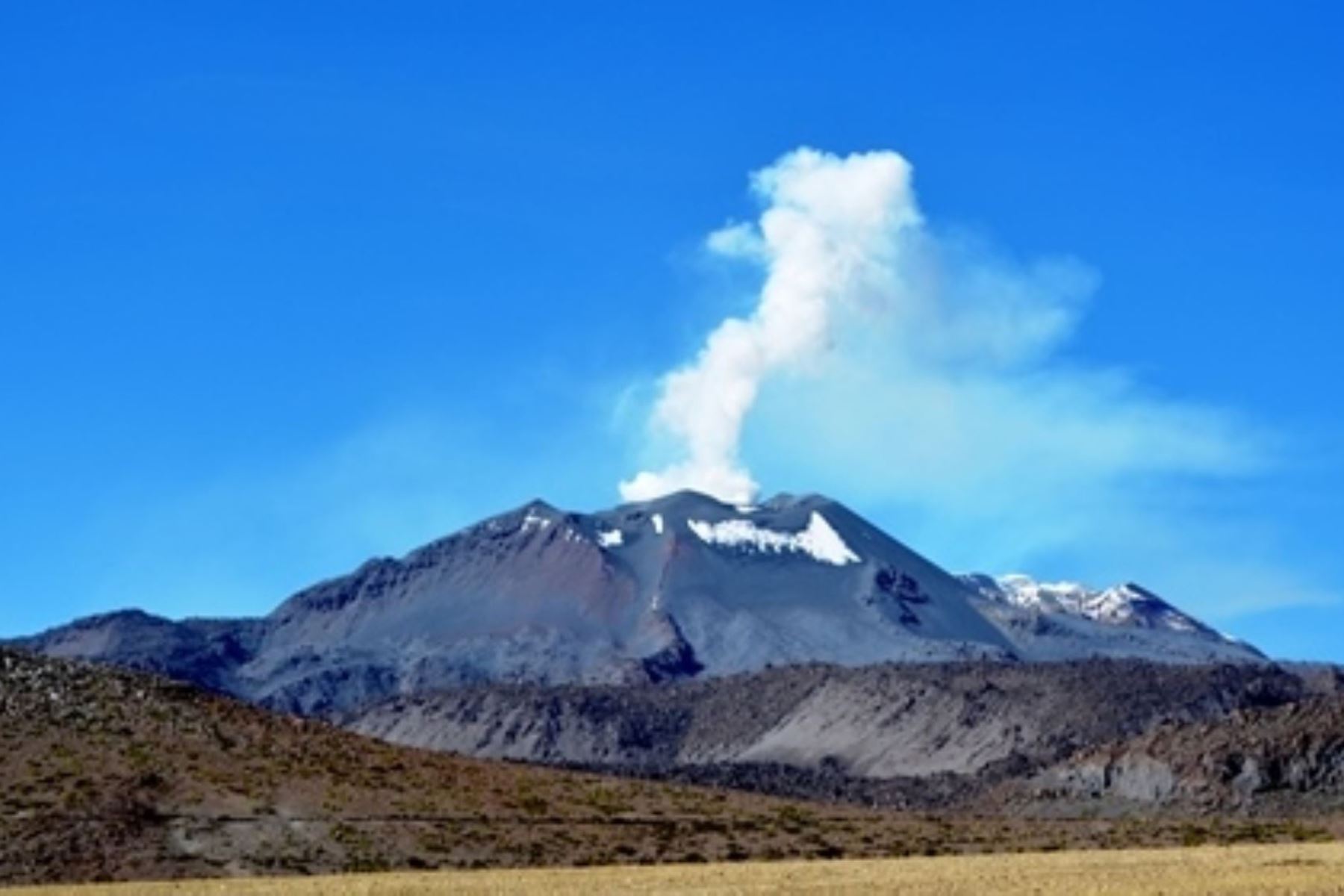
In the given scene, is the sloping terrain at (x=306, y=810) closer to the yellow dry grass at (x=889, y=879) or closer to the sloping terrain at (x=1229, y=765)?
the yellow dry grass at (x=889, y=879)

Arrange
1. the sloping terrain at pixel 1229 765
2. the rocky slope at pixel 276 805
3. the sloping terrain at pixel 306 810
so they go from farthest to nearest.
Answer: the sloping terrain at pixel 1229 765
the sloping terrain at pixel 306 810
the rocky slope at pixel 276 805

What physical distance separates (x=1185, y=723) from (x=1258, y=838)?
73.1 metres

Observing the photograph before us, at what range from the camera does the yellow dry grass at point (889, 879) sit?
52.5 metres

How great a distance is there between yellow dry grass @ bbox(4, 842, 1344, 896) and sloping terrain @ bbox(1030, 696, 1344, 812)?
70093 mm

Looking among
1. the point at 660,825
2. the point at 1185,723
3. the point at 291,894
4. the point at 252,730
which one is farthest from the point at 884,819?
the point at 1185,723

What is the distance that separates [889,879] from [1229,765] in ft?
322

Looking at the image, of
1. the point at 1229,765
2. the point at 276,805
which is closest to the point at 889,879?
the point at 276,805

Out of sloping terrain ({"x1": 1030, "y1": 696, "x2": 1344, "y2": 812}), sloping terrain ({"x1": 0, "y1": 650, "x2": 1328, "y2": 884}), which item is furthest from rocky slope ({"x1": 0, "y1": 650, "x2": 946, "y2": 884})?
sloping terrain ({"x1": 1030, "y1": 696, "x2": 1344, "y2": 812})

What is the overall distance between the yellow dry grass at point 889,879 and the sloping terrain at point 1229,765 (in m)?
70.1

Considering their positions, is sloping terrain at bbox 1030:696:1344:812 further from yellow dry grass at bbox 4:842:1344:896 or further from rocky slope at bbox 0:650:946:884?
yellow dry grass at bbox 4:842:1344:896

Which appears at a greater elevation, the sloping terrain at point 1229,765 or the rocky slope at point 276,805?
the sloping terrain at point 1229,765

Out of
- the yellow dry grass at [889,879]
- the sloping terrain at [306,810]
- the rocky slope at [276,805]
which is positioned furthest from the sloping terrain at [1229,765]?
the yellow dry grass at [889,879]

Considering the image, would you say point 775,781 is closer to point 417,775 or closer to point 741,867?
point 417,775

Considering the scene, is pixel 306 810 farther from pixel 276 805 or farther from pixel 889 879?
pixel 889 879
